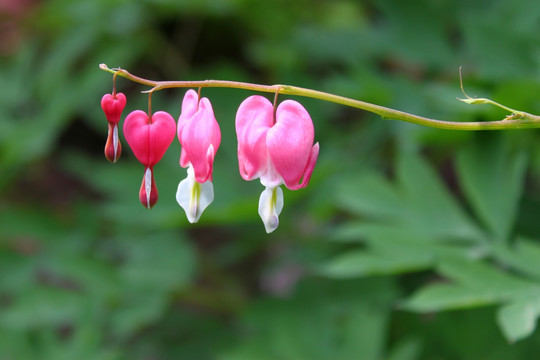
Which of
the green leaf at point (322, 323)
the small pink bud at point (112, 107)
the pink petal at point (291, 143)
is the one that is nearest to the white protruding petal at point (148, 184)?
the small pink bud at point (112, 107)

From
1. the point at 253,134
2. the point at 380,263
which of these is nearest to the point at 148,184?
the point at 253,134

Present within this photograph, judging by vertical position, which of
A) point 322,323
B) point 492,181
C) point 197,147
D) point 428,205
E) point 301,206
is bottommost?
point 322,323

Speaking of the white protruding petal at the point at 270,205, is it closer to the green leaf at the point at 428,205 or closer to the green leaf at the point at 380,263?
the green leaf at the point at 380,263

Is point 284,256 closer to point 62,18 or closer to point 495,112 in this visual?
point 495,112

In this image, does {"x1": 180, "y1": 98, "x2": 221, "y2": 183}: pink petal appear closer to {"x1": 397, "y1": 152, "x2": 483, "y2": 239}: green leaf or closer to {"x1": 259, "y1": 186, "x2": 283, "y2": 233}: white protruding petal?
{"x1": 259, "y1": 186, "x2": 283, "y2": 233}: white protruding petal

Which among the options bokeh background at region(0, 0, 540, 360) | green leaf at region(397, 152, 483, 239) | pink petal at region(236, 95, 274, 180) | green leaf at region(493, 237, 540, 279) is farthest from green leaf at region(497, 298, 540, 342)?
pink petal at region(236, 95, 274, 180)

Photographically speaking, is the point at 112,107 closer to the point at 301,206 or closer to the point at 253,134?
the point at 253,134

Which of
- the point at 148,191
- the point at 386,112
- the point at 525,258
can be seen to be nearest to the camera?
the point at 386,112

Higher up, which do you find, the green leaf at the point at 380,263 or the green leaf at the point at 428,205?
the green leaf at the point at 428,205
